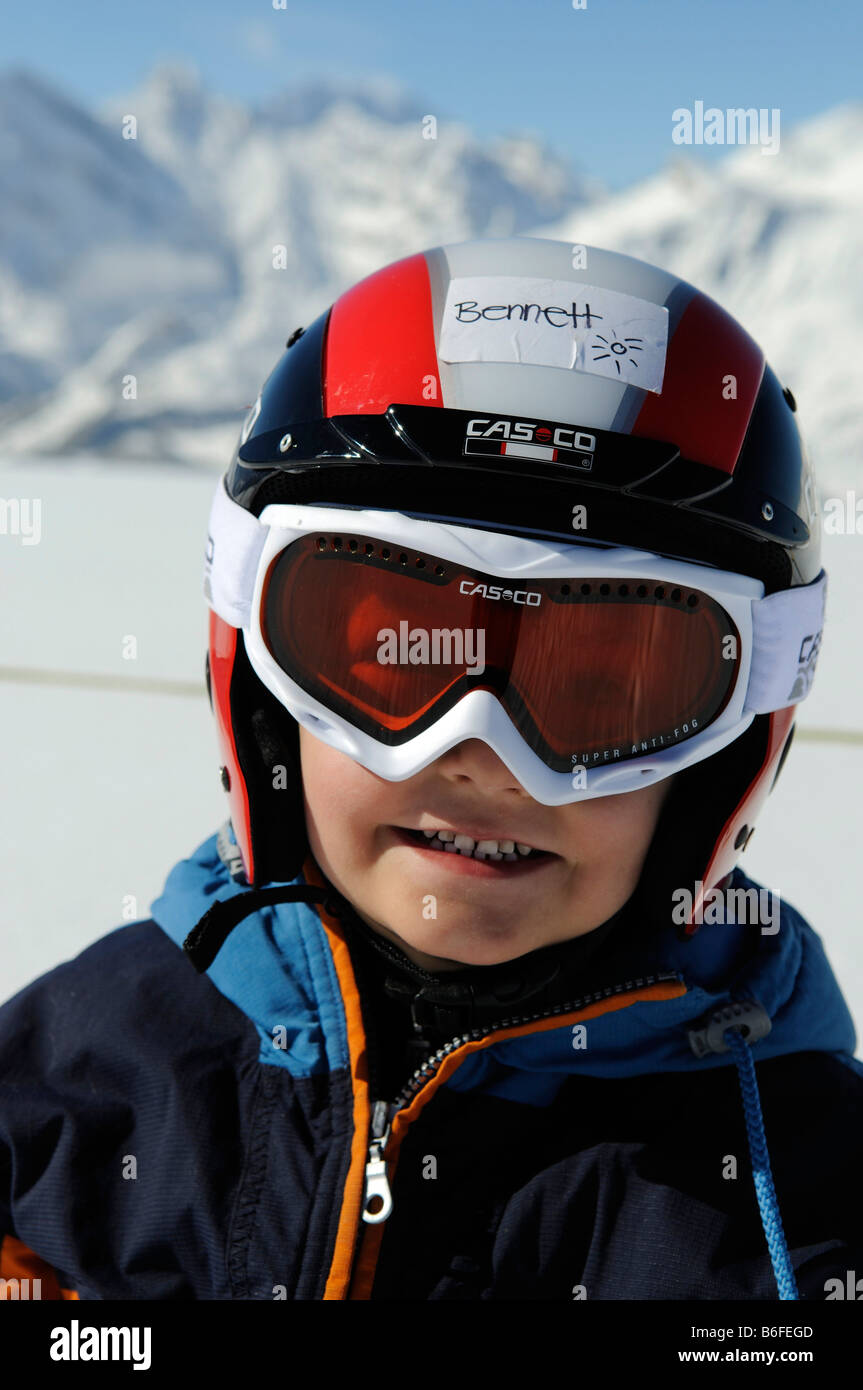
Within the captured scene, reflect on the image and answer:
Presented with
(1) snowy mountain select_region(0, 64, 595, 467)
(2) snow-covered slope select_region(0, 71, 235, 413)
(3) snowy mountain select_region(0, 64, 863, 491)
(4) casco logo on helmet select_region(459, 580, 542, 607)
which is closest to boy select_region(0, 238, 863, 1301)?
(4) casco logo on helmet select_region(459, 580, 542, 607)

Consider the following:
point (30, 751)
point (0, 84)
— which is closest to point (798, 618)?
point (30, 751)

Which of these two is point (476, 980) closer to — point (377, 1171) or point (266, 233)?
point (377, 1171)

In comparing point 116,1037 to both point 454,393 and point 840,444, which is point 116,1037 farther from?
point 840,444

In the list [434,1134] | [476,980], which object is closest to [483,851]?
[476,980]

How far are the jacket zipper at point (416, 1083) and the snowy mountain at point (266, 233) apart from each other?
10.9 meters

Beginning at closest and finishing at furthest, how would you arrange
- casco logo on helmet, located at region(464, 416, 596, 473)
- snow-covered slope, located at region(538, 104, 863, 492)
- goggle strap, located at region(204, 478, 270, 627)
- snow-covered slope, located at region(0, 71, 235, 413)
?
casco logo on helmet, located at region(464, 416, 596, 473) < goggle strap, located at region(204, 478, 270, 627) < snow-covered slope, located at region(538, 104, 863, 492) < snow-covered slope, located at region(0, 71, 235, 413)

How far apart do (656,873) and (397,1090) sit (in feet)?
0.98

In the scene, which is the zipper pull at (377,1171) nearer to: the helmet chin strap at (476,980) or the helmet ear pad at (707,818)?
the helmet chin strap at (476,980)

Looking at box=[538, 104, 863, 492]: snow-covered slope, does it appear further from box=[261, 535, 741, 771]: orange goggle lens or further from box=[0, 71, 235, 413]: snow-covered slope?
box=[261, 535, 741, 771]: orange goggle lens

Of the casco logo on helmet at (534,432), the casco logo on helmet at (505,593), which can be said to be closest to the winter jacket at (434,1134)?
the casco logo on helmet at (505,593)

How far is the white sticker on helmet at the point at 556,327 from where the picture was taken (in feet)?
2.93

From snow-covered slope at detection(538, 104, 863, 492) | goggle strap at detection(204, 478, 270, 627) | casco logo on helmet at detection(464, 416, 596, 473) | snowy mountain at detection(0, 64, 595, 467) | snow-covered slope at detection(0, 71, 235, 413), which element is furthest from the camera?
snow-covered slope at detection(0, 71, 235, 413)

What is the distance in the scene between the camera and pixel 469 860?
0.87 m

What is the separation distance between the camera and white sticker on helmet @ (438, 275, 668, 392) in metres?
0.89
